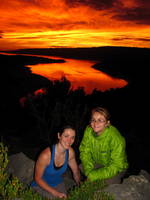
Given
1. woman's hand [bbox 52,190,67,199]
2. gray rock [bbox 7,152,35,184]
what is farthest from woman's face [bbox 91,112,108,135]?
gray rock [bbox 7,152,35,184]

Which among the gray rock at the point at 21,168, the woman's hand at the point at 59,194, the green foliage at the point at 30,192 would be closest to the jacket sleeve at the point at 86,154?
the green foliage at the point at 30,192

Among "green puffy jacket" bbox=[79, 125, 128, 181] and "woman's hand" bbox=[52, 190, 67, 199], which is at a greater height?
"green puffy jacket" bbox=[79, 125, 128, 181]

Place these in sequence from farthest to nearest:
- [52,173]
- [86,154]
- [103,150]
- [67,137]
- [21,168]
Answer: [21,168]
[86,154]
[103,150]
[52,173]
[67,137]

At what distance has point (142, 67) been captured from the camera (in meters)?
24.9

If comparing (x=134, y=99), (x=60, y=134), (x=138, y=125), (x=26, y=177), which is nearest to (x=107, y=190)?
(x=60, y=134)

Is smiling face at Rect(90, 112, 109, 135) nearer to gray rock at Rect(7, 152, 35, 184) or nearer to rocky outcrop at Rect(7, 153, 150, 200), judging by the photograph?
rocky outcrop at Rect(7, 153, 150, 200)

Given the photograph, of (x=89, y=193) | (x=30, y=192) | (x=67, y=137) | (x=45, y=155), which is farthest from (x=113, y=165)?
(x=30, y=192)

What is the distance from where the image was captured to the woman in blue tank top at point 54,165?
14.4 feet

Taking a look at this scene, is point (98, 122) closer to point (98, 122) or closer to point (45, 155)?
point (98, 122)

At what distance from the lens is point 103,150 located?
4.80 metres

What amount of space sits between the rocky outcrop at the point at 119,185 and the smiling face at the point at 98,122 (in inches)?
33.9

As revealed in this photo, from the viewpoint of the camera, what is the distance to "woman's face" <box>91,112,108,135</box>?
4.47 metres

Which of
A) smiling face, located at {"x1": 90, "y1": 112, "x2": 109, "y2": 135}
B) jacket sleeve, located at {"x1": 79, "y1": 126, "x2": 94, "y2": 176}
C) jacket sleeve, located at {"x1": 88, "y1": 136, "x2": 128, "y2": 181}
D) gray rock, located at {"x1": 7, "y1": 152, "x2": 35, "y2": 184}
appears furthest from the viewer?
gray rock, located at {"x1": 7, "y1": 152, "x2": 35, "y2": 184}

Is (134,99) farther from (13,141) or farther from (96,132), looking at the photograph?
(96,132)
